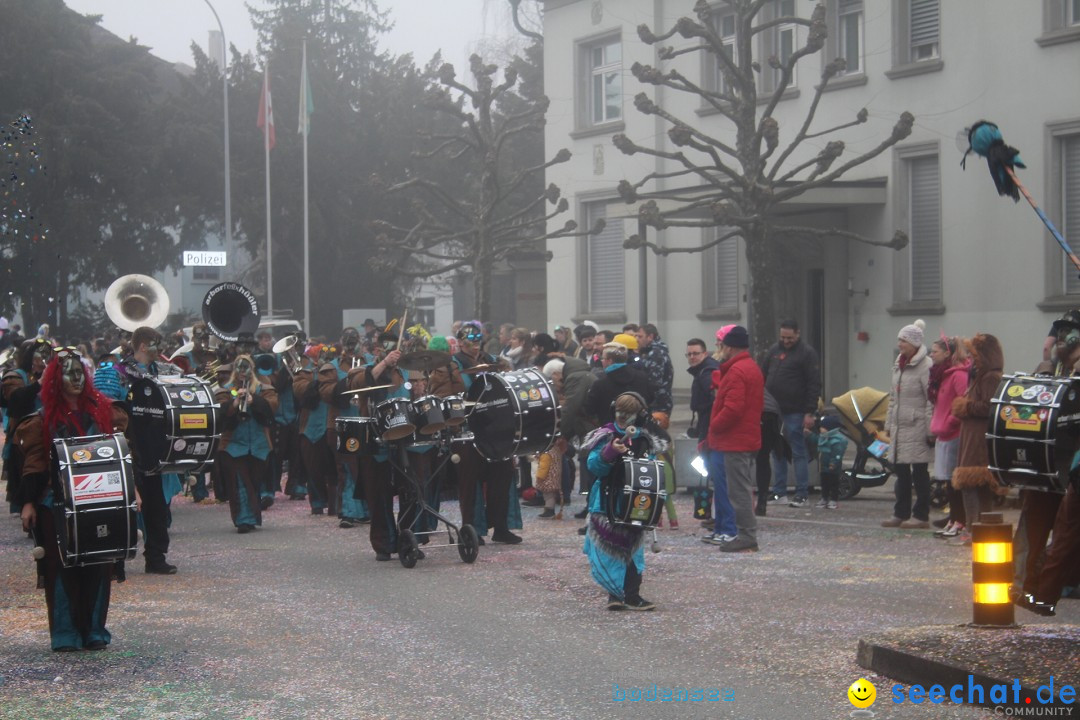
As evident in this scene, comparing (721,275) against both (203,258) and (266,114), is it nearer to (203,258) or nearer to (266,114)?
(203,258)

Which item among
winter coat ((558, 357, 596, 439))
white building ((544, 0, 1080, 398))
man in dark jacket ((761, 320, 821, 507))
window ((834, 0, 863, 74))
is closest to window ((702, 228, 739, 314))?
white building ((544, 0, 1080, 398))

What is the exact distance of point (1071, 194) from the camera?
21438 mm

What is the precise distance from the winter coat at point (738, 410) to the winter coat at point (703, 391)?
1.79 meters

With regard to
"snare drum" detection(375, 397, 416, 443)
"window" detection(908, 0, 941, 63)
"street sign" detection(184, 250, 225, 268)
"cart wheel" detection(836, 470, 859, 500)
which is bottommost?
"cart wheel" detection(836, 470, 859, 500)

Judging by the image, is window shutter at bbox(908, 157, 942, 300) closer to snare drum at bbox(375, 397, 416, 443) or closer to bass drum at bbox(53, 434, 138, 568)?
snare drum at bbox(375, 397, 416, 443)

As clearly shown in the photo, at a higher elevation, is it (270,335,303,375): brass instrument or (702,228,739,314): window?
(702,228,739,314): window

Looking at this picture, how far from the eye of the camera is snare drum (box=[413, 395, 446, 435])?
11.3 metres

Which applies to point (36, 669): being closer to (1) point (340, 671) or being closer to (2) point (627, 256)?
(1) point (340, 671)

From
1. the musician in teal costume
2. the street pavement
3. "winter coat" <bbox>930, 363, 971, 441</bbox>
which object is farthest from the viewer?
"winter coat" <bbox>930, 363, 971, 441</bbox>

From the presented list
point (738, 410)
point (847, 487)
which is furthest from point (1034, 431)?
point (847, 487)

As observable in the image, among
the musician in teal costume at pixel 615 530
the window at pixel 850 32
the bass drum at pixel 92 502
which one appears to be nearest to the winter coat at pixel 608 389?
the musician in teal costume at pixel 615 530

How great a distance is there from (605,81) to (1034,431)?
23.5m

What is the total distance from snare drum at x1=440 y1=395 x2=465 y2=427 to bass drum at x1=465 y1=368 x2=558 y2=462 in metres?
Answer: 0.39

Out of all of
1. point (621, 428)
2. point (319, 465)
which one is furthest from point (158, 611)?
point (319, 465)
